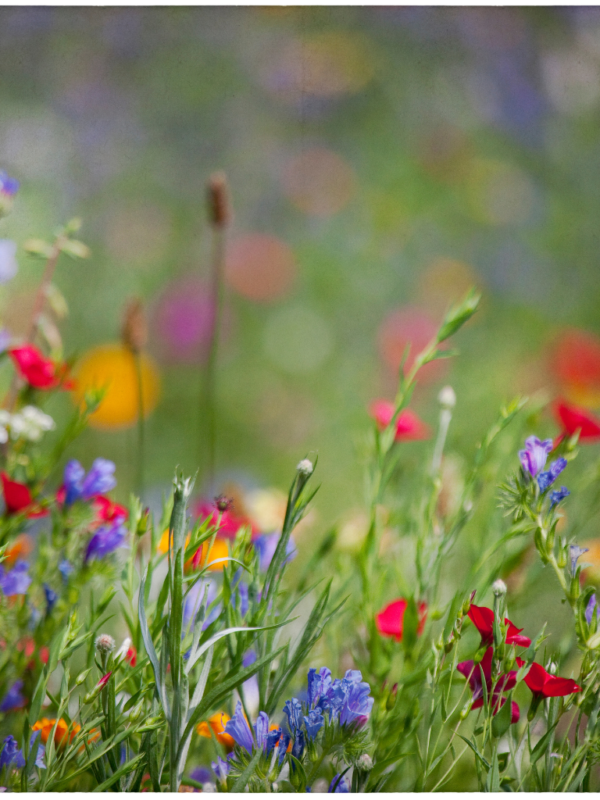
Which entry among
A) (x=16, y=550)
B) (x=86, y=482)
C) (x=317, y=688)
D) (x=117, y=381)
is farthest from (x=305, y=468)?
(x=117, y=381)

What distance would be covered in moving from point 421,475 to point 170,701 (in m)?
0.37

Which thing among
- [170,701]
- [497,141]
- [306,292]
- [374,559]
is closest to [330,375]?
[306,292]

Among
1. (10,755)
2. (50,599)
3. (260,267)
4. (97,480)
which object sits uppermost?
(260,267)

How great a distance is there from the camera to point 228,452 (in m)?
1.17

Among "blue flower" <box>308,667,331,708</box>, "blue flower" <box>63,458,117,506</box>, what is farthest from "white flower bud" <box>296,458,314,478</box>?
"blue flower" <box>63,458,117,506</box>

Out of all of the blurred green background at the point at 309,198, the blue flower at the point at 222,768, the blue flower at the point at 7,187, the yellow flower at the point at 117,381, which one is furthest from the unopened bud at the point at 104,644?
the yellow flower at the point at 117,381

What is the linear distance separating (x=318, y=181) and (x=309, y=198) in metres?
0.03

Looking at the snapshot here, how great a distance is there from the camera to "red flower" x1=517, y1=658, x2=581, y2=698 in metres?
0.50

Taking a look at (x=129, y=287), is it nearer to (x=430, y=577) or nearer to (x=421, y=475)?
(x=421, y=475)

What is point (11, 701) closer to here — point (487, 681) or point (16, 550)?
point (16, 550)

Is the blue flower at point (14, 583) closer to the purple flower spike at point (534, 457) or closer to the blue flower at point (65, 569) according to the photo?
the blue flower at point (65, 569)

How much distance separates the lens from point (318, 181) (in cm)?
122

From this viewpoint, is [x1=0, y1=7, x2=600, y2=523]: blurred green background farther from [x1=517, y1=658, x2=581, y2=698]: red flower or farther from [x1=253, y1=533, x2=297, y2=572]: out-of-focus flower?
[x1=517, y1=658, x2=581, y2=698]: red flower

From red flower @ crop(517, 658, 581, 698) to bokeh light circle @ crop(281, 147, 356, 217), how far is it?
88 centimetres
